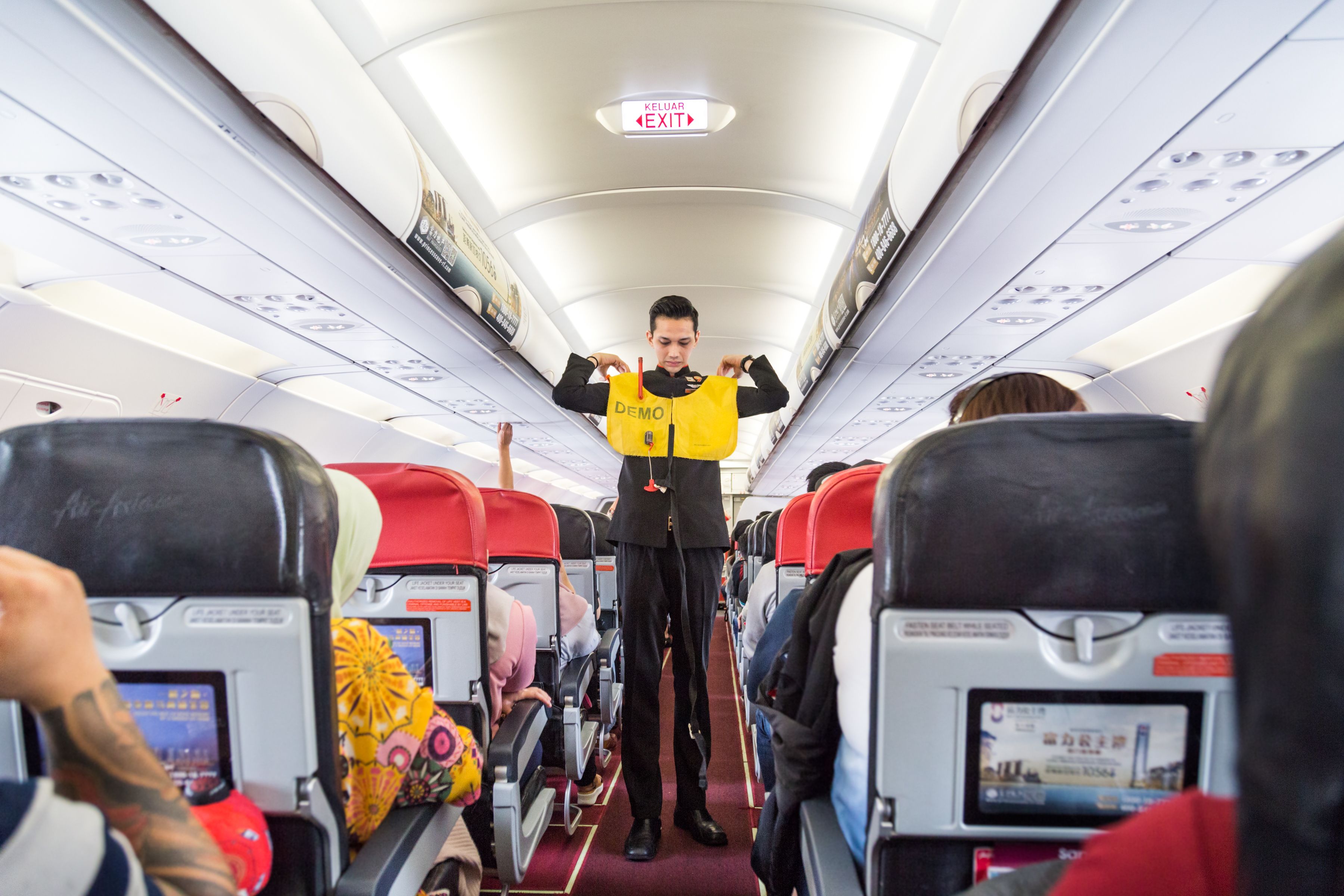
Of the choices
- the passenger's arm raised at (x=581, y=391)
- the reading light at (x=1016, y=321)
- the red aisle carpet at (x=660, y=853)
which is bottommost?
the red aisle carpet at (x=660, y=853)

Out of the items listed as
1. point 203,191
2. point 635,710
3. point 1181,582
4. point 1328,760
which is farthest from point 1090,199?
point 203,191

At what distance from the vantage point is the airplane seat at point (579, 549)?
4922mm

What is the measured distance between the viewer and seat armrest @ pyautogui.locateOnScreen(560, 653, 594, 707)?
346 centimetres

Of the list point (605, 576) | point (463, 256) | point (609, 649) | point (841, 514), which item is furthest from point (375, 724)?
point (605, 576)

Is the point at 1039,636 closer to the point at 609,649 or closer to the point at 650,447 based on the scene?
the point at 650,447

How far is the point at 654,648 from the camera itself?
293 cm

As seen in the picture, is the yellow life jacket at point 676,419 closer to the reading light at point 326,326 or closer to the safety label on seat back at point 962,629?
the safety label on seat back at point 962,629

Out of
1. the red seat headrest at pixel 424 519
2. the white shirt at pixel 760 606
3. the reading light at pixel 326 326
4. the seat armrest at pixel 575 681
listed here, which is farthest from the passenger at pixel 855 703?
the reading light at pixel 326 326

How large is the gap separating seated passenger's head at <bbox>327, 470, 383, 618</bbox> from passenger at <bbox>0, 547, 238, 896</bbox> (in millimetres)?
760

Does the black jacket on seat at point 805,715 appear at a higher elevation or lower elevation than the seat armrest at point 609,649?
higher

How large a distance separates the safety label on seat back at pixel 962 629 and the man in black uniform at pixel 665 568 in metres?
1.74

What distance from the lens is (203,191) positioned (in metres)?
2.53

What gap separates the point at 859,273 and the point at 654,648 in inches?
89.8

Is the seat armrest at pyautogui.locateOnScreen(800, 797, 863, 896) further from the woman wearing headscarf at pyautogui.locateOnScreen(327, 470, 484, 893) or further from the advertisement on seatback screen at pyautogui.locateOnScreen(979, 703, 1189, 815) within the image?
the woman wearing headscarf at pyautogui.locateOnScreen(327, 470, 484, 893)
